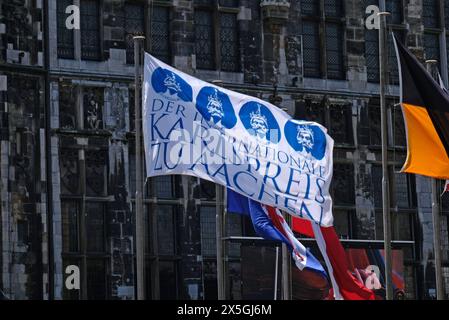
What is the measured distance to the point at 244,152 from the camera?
40344 millimetres

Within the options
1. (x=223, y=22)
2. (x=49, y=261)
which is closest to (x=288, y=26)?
(x=223, y=22)

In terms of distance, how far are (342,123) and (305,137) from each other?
15490mm

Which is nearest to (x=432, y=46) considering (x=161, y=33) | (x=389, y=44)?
(x=389, y=44)

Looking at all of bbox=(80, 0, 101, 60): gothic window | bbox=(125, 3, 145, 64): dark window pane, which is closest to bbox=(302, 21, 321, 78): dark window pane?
bbox=(125, 3, 145, 64): dark window pane

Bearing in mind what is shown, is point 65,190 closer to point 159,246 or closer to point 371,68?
point 159,246

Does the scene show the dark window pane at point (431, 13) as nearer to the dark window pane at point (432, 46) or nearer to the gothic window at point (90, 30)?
the dark window pane at point (432, 46)

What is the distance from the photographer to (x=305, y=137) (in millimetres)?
40969

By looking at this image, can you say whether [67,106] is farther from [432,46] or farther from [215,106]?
[432,46]

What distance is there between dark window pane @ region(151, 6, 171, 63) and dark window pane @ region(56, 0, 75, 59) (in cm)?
260

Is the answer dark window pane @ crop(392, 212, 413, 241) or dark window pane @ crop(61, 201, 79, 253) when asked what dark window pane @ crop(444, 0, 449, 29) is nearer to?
dark window pane @ crop(392, 212, 413, 241)

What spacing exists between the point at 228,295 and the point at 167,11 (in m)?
8.42

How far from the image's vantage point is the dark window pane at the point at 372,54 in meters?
57.2

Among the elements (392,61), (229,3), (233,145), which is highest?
(229,3)

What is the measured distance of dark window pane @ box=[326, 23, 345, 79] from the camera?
186ft
